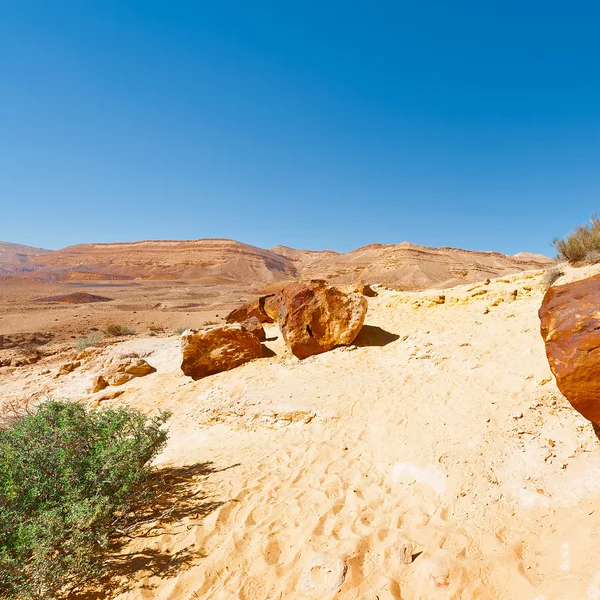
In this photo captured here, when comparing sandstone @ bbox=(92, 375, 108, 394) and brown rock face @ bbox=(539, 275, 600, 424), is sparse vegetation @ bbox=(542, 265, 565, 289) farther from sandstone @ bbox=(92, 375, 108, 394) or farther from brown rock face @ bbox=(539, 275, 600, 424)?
sandstone @ bbox=(92, 375, 108, 394)

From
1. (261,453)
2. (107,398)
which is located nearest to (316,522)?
(261,453)

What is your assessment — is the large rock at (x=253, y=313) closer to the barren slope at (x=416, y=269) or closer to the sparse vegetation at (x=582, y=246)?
the sparse vegetation at (x=582, y=246)

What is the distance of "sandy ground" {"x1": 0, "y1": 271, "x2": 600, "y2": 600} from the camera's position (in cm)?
259

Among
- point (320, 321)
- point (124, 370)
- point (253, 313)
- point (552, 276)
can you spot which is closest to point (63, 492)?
point (320, 321)

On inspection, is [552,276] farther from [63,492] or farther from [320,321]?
[63,492]

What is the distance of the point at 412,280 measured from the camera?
32500mm

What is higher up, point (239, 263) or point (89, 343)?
point (239, 263)

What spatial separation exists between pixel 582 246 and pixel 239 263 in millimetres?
56005

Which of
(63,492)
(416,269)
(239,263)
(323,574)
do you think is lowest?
(323,574)

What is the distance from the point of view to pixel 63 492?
3.29 metres

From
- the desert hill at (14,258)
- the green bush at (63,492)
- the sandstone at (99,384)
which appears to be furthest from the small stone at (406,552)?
the desert hill at (14,258)

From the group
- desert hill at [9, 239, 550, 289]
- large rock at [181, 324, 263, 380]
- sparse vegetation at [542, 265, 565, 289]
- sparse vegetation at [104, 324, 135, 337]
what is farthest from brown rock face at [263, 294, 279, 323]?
desert hill at [9, 239, 550, 289]

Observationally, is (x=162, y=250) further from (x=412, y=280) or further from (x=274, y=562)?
(x=274, y=562)

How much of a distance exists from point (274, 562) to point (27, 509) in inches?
86.4
